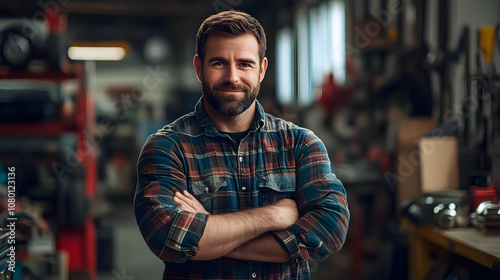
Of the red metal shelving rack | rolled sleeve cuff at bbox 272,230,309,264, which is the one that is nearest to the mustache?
rolled sleeve cuff at bbox 272,230,309,264

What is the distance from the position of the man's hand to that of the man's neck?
208mm

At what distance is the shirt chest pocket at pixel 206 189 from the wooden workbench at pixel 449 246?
2.84ft

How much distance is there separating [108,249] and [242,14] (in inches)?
119

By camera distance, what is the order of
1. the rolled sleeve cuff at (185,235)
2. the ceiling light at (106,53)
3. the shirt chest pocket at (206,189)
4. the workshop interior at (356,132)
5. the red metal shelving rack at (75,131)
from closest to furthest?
the rolled sleeve cuff at (185,235)
the shirt chest pocket at (206,189)
the workshop interior at (356,132)
the red metal shelving rack at (75,131)
the ceiling light at (106,53)

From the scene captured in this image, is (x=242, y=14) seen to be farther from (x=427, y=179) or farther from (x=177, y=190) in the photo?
(x=427, y=179)

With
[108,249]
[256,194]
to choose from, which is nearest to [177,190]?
[256,194]

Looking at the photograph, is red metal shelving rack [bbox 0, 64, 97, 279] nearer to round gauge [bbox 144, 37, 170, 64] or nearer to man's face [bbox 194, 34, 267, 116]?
man's face [bbox 194, 34, 267, 116]

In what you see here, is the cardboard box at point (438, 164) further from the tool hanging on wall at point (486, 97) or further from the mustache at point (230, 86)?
the mustache at point (230, 86)

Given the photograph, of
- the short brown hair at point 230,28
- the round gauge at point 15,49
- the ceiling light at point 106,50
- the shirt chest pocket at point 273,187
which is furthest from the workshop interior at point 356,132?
the ceiling light at point 106,50

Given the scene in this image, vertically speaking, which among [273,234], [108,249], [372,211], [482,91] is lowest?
[108,249]

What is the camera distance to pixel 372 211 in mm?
3486

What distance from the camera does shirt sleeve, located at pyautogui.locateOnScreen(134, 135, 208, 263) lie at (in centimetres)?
118

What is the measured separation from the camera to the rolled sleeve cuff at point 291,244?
4.03ft

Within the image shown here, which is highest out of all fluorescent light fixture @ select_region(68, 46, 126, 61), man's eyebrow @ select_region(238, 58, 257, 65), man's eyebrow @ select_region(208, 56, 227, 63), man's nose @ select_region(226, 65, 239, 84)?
fluorescent light fixture @ select_region(68, 46, 126, 61)
